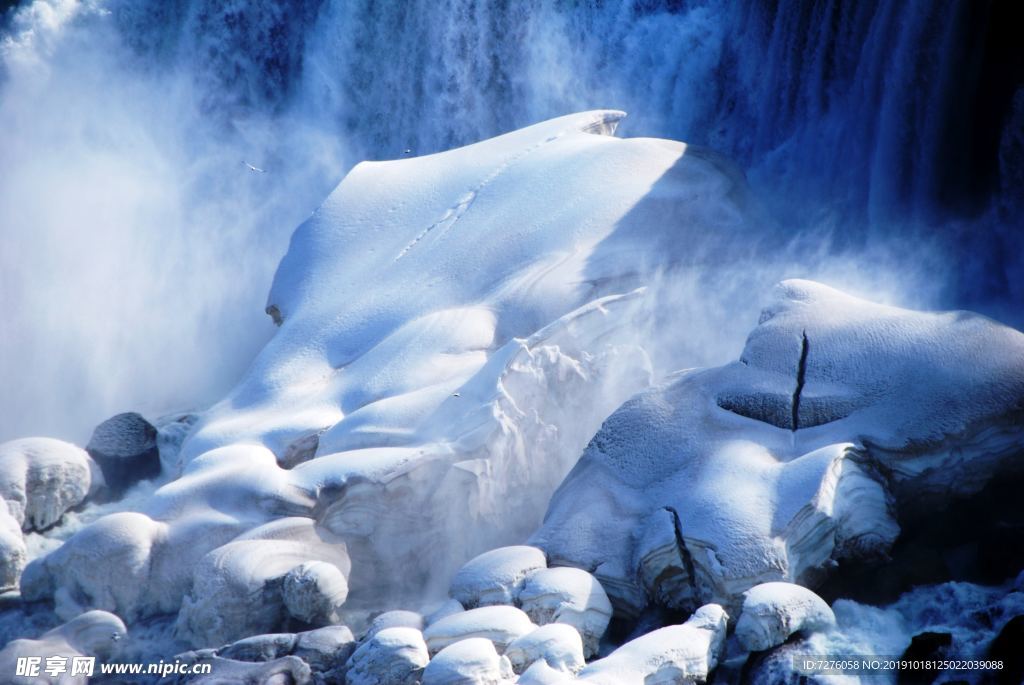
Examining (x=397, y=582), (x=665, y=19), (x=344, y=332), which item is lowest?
(x=397, y=582)

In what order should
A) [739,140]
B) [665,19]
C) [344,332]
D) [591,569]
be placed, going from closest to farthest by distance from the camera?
[591,569], [344,332], [739,140], [665,19]

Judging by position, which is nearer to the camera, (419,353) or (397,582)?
(397,582)

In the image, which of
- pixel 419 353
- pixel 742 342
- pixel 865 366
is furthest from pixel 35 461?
pixel 865 366

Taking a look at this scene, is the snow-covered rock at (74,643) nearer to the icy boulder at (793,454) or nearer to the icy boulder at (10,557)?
the icy boulder at (10,557)

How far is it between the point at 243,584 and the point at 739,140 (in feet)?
21.5

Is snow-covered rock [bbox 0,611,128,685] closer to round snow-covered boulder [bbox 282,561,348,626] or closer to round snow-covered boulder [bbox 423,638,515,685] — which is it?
round snow-covered boulder [bbox 282,561,348,626]

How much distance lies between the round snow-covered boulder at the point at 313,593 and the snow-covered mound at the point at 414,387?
0.04ft

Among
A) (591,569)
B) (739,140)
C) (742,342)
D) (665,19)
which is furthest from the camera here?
(665,19)

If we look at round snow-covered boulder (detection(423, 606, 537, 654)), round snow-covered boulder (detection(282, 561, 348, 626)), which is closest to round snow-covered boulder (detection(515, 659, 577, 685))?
round snow-covered boulder (detection(423, 606, 537, 654))

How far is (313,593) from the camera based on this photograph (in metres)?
6.65

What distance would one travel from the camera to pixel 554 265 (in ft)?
27.8

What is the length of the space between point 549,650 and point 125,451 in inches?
156

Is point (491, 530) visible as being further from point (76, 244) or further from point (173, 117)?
point (173, 117)

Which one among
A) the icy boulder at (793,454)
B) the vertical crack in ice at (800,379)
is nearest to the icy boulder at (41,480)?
the icy boulder at (793,454)
